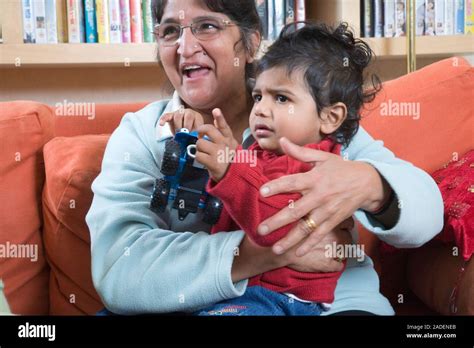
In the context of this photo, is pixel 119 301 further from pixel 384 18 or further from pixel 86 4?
pixel 384 18

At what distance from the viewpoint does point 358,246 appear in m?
1.01

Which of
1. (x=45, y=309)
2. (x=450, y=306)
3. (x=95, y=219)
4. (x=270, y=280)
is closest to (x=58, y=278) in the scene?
(x=45, y=309)

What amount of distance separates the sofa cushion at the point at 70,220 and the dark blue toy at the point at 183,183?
193mm

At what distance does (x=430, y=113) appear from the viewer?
119 cm

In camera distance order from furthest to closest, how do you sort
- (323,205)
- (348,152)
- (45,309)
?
(45,309)
(348,152)
(323,205)

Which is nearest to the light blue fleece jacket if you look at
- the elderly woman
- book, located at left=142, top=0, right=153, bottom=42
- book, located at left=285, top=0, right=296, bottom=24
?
the elderly woman

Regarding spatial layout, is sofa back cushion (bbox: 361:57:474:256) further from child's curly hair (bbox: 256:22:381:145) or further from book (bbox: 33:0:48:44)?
book (bbox: 33:0:48:44)

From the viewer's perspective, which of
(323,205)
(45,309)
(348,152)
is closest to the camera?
(323,205)

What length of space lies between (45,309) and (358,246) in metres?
0.53

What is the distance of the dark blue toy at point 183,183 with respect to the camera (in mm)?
923

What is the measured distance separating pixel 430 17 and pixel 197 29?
1.43 ft

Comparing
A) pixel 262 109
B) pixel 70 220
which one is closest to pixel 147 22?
pixel 262 109

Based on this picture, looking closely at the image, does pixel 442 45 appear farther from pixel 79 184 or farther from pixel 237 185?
pixel 79 184

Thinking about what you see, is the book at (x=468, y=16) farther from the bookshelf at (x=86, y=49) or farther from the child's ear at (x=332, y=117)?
the child's ear at (x=332, y=117)
